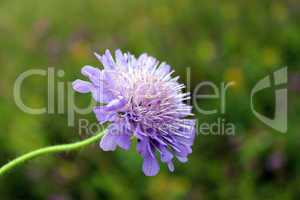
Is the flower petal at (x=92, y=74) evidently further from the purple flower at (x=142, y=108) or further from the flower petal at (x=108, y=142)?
the flower petal at (x=108, y=142)

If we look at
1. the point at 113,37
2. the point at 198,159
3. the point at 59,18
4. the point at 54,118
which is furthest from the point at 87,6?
the point at 198,159

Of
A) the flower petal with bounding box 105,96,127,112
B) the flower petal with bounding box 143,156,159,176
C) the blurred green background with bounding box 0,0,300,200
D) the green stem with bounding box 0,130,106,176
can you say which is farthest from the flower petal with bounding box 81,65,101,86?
the blurred green background with bounding box 0,0,300,200

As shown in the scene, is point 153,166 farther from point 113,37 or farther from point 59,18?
point 59,18

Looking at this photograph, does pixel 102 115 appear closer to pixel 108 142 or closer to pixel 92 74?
pixel 108 142

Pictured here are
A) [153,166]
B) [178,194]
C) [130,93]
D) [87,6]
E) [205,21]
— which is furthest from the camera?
[87,6]

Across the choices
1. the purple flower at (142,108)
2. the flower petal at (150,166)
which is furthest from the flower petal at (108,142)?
the flower petal at (150,166)

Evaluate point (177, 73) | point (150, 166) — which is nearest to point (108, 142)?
point (150, 166)
